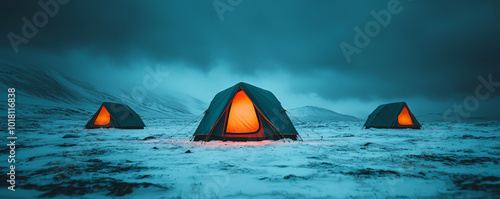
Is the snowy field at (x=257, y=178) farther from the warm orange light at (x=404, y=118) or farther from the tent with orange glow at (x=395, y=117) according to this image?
the warm orange light at (x=404, y=118)

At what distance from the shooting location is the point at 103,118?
1864 centimetres

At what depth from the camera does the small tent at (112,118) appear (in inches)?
712

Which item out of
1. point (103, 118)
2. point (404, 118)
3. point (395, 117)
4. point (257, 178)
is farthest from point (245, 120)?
point (404, 118)

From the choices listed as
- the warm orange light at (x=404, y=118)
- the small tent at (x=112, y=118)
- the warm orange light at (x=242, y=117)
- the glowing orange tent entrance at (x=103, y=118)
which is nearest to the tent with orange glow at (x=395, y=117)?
the warm orange light at (x=404, y=118)

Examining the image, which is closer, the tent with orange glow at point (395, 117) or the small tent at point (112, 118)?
the small tent at point (112, 118)

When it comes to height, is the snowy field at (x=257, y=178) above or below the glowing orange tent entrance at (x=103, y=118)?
below

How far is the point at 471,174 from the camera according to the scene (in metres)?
3.95

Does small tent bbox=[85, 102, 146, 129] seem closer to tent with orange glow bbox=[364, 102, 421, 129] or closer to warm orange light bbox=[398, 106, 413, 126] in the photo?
tent with orange glow bbox=[364, 102, 421, 129]

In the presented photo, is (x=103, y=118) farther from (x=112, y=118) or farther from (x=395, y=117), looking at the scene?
(x=395, y=117)

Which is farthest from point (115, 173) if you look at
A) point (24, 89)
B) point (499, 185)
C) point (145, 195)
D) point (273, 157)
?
point (24, 89)

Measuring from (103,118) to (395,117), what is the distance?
86.3ft

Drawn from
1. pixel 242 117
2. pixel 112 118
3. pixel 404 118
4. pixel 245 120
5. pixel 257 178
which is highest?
pixel 404 118

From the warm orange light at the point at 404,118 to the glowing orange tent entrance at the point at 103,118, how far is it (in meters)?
26.5

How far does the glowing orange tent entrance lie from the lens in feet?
60.5
